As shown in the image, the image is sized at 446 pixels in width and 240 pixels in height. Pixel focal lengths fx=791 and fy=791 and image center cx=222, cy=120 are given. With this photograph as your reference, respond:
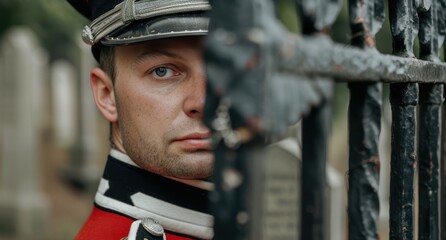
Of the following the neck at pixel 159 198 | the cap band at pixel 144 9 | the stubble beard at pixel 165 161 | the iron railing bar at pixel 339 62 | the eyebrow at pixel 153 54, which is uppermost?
the cap band at pixel 144 9

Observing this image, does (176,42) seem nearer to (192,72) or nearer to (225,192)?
(192,72)

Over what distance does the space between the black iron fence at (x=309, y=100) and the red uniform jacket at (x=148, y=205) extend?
734 millimetres

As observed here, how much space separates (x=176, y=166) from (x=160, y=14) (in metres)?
0.36

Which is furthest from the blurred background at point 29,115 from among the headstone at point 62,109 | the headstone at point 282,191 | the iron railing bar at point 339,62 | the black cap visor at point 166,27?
the iron railing bar at point 339,62

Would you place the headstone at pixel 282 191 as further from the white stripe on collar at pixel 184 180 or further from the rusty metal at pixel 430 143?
the rusty metal at pixel 430 143

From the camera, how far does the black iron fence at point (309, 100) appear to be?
0.91 m

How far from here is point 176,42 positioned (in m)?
1.87

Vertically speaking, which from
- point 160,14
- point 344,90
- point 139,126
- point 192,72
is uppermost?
point 344,90

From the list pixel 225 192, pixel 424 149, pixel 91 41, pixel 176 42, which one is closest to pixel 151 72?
pixel 176 42

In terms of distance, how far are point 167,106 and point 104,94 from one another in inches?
13.3

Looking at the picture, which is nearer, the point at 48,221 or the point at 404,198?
the point at 404,198

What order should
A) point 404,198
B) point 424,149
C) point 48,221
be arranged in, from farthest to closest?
point 48,221 → point 424,149 → point 404,198

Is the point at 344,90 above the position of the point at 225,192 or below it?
above

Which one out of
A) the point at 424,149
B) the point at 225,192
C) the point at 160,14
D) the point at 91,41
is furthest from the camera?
the point at 91,41
